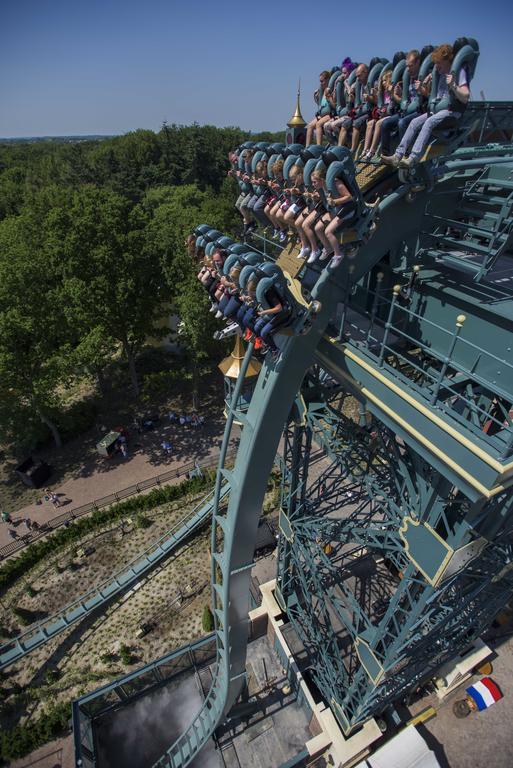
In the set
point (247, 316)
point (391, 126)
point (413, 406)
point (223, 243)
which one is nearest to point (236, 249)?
point (223, 243)

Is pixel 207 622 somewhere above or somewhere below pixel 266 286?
above

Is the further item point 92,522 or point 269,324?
point 92,522

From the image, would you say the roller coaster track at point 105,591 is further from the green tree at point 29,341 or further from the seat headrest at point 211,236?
the green tree at point 29,341

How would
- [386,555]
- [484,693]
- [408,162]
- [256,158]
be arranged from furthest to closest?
[484,693]
[386,555]
[256,158]
[408,162]

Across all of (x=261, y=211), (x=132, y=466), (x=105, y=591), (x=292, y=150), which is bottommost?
(x=292, y=150)

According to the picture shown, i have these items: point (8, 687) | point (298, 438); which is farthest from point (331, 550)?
point (8, 687)

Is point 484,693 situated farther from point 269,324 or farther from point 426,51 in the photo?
point 426,51

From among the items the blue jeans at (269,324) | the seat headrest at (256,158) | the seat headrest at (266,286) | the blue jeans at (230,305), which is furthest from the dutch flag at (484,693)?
the seat headrest at (256,158)

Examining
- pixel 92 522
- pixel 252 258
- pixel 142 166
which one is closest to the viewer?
pixel 252 258

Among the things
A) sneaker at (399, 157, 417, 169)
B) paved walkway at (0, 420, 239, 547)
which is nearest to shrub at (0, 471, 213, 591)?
paved walkway at (0, 420, 239, 547)
